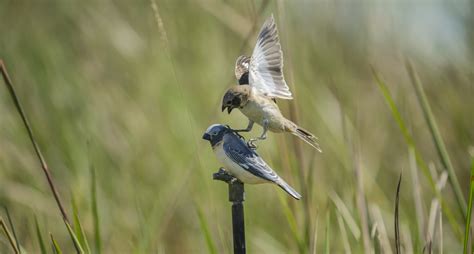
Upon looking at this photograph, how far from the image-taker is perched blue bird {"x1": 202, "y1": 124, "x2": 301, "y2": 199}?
4.77 ft

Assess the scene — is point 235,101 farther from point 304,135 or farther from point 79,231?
point 79,231

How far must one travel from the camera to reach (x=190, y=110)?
11.4ft

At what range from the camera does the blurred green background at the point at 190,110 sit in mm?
3027

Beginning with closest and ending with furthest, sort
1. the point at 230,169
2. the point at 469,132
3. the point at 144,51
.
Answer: the point at 230,169 < the point at 469,132 < the point at 144,51

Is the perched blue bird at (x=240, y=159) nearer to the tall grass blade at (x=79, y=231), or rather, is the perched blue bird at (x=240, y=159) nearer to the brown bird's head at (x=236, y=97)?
the brown bird's head at (x=236, y=97)

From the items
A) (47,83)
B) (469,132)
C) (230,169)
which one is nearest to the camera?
(230,169)

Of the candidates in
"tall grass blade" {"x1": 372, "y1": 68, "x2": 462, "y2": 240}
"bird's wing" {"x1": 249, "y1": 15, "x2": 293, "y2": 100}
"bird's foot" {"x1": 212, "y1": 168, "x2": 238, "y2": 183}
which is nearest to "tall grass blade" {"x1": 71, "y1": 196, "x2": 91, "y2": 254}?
"bird's foot" {"x1": 212, "y1": 168, "x2": 238, "y2": 183}

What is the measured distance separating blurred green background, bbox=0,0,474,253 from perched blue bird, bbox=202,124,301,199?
3.77 ft

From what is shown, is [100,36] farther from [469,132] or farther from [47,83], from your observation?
[469,132]

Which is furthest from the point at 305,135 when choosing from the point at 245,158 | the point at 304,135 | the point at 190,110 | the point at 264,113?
the point at 190,110

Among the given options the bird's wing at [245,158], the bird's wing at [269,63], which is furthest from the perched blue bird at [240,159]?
the bird's wing at [269,63]

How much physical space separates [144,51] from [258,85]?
2.32m

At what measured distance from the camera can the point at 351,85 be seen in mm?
3637

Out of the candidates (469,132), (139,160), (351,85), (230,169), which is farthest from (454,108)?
(230,169)
